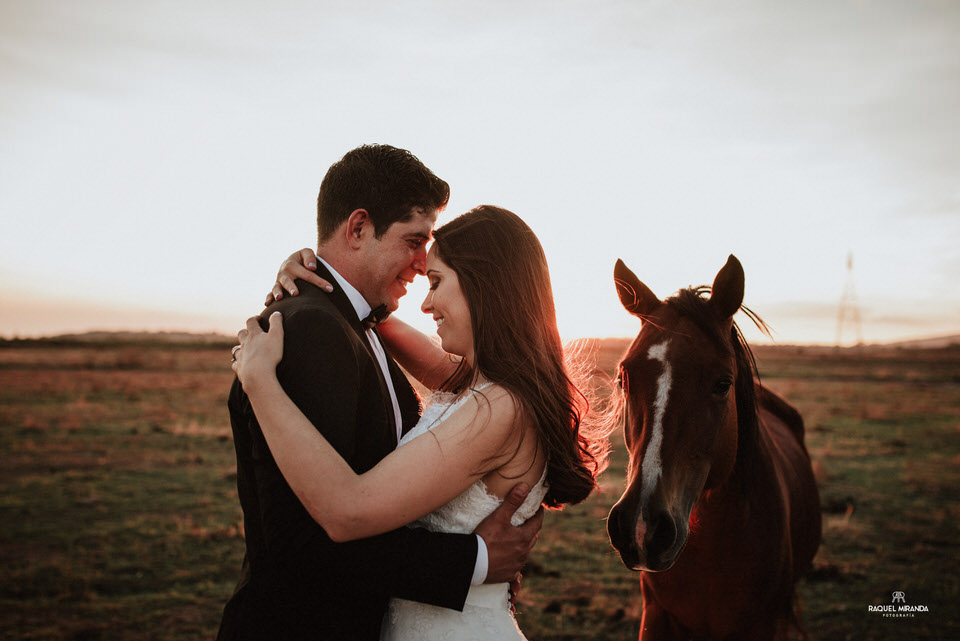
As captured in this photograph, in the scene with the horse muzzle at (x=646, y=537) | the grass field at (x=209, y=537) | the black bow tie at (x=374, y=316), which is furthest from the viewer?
the grass field at (x=209, y=537)

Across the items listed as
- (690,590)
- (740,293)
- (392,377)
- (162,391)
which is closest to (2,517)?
(392,377)

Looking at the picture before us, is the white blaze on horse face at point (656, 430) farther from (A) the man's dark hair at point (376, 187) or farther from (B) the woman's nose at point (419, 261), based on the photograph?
(A) the man's dark hair at point (376, 187)

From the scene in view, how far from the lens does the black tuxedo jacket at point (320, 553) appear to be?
187cm

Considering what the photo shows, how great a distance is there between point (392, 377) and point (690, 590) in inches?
79.0

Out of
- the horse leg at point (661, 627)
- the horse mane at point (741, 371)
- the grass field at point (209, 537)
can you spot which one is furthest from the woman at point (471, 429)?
the grass field at point (209, 537)

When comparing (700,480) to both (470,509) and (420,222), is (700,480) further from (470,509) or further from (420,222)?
(420,222)

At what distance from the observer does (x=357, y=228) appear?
2455mm

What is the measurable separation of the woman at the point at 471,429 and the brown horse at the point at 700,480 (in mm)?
330

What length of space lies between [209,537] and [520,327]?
305 inches

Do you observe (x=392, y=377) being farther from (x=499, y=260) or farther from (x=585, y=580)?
(x=585, y=580)

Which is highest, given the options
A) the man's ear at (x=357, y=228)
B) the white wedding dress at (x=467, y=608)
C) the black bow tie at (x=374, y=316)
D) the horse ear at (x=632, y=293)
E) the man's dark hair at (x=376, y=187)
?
the man's dark hair at (x=376, y=187)

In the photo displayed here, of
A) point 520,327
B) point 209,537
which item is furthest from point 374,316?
point 209,537

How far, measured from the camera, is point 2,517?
8.70 metres

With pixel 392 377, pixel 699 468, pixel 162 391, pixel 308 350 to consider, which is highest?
pixel 308 350
